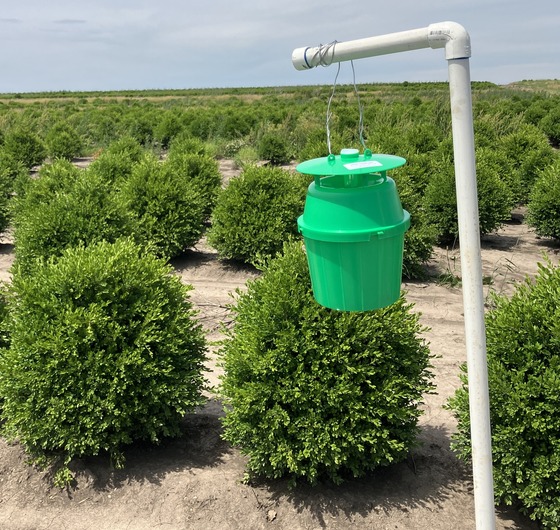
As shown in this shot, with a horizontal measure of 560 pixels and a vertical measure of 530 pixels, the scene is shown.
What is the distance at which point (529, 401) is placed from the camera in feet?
10.6

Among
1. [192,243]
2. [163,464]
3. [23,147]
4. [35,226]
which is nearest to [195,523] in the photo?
[163,464]

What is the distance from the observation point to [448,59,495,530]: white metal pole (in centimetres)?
146

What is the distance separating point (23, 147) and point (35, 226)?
14.6 m

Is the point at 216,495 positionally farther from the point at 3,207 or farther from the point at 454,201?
the point at 3,207

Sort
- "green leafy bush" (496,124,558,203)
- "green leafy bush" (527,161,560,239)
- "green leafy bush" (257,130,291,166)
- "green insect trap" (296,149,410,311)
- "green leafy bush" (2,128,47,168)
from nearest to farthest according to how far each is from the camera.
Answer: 1. "green insect trap" (296,149,410,311)
2. "green leafy bush" (527,161,560,239)
3. "green leafy bush" (496,124,558,203)
4. "green leafy bush" (2,128,47,168)
5. "green leafy bush" (257,130,291,166)

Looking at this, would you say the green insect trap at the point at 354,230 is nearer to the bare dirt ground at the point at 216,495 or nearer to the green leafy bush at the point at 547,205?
the bare dirt ground at the point at 216,495

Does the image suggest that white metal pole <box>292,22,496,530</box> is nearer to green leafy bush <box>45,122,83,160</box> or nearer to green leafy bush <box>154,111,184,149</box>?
green leafy bush <box>45,122,83,160</box>

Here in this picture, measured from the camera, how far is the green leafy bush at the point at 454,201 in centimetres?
969

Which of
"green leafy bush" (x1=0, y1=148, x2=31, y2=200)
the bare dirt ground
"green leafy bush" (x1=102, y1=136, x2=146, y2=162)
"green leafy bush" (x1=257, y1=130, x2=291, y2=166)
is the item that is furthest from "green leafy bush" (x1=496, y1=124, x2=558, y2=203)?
"green leafy bush" (x1=0, y1=148, x2=31, y2=200)

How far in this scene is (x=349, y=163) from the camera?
1.53 m

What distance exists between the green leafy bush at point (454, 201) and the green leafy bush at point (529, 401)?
21.1ft

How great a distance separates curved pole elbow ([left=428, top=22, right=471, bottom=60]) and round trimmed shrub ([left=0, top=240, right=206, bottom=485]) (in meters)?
Answer: 2.91

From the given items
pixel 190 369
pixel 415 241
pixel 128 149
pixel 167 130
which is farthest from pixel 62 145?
pixel 190 369

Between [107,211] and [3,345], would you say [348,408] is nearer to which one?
[3,345]
